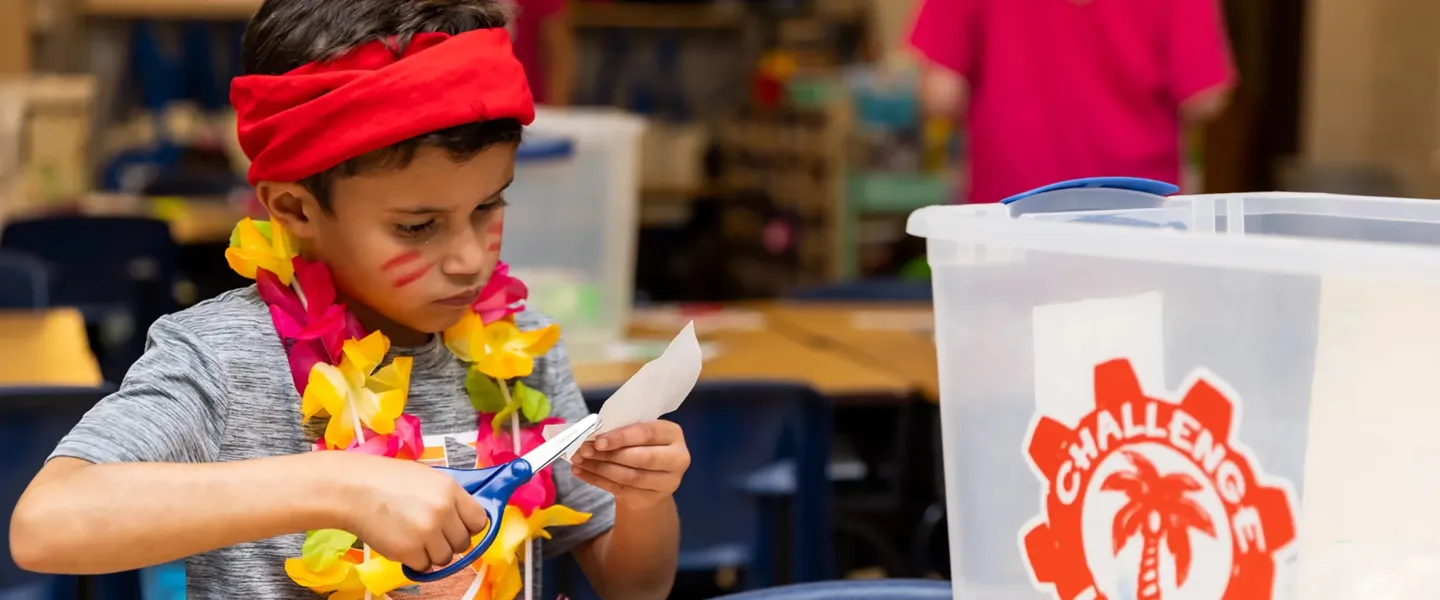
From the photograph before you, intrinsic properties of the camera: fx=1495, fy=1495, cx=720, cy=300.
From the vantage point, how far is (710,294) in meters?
6.62

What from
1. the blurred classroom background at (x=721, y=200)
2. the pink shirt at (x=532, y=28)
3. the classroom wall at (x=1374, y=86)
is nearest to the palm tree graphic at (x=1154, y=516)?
the blurred classroom background at (x=721, y=200)

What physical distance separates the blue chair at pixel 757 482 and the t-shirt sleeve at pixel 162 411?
853 millimetres

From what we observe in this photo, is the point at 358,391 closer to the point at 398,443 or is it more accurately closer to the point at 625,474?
the point at 398,443

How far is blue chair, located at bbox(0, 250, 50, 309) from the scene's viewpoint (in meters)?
2.58

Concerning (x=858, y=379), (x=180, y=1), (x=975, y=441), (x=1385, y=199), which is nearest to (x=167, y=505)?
(x=975, y=441)

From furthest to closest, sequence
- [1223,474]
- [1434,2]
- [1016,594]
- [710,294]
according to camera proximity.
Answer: [710,294] < [1434,2] < [1016,594] < [1223,474]

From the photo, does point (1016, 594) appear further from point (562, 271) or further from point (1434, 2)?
point (1434, 2)

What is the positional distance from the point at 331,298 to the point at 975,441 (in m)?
0.47

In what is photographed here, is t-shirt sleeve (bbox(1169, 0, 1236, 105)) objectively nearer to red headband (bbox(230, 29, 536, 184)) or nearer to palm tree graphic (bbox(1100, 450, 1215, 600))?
red headband (bbox(230, 29, 536, 184))

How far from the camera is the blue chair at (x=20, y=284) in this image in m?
2.58

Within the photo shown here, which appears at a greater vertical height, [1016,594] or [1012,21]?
[1012,21]

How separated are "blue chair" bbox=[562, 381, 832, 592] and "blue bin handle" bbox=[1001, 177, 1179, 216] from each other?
0.92 metres

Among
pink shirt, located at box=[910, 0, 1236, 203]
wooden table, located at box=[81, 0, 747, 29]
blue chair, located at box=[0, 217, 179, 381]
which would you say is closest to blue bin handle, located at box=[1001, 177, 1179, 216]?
pink shirt, located at box=[910, 0, 1236, 203]

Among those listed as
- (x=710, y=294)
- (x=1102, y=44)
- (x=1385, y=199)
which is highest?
(x=1102, y=44)
